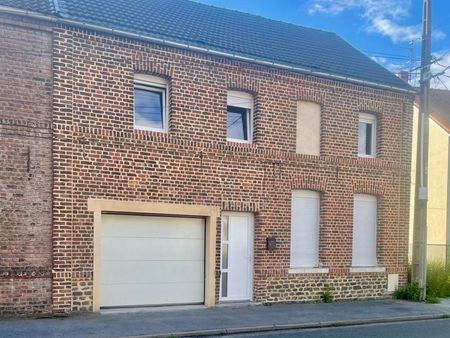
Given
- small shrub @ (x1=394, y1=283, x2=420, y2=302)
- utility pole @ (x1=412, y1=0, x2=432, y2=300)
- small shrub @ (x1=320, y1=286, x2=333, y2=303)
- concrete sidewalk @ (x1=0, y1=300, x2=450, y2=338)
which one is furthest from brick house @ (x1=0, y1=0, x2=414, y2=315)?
utility pole @ (x1=412, y1=0, x2=432, y2=300)

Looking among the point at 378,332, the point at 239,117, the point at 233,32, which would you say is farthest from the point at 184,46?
the point at 378,332

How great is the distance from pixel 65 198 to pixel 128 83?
298cm

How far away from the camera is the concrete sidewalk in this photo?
9.52 meters

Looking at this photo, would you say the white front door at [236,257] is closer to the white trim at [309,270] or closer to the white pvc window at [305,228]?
the white trim at [309,270]

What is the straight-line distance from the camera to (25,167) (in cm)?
1066

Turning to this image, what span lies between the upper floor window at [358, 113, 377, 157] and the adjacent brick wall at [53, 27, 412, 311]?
243 mm

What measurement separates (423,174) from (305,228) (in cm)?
384

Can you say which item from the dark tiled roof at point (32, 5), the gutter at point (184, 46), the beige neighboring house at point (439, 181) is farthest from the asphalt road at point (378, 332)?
the beige neighboring house at point (439, 181)

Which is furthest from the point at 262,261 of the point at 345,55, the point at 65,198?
the point at 345,55

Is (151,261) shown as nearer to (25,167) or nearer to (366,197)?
(25,167)

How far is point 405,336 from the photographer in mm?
10250

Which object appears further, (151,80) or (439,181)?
A: (439,181)

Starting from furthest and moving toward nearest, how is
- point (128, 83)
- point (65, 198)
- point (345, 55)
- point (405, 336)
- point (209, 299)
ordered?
point (345, 55) → point (209, 299) → point (128, 83) → point (65, 198) → point (405, 336)

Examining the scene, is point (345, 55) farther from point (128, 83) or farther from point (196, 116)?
point (128, 83)
